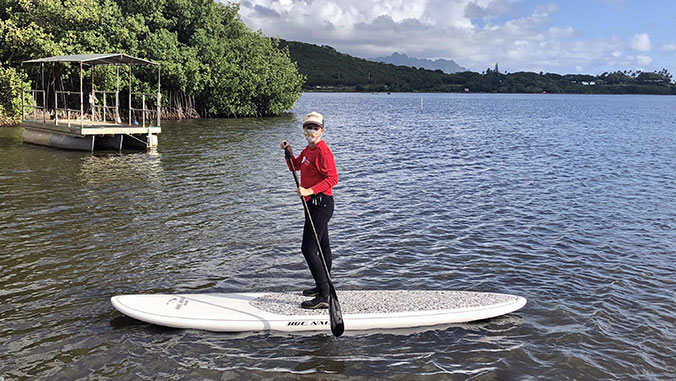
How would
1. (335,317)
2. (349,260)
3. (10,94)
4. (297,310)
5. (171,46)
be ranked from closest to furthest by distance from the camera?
(335,317) → (297,310) → (349,260) → (10,94) → (171,46)

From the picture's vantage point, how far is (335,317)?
7.13 meters

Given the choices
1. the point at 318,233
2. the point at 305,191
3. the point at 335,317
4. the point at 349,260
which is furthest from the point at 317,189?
the point at 349,260

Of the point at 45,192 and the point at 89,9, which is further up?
the point at 89,9

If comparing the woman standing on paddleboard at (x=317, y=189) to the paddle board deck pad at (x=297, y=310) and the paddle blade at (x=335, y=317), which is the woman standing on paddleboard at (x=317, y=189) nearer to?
the paddle board deck pad at (x=297, y=310)

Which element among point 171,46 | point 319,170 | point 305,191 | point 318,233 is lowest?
point 318,233

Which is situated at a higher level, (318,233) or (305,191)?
(305,191)

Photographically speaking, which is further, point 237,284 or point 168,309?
point 237,284

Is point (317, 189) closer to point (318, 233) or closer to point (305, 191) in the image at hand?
point (305, 191)

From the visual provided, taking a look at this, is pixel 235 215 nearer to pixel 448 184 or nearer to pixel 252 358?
pixel 252 358

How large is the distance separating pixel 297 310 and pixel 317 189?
6.39 feet

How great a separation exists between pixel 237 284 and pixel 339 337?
2.84 metres

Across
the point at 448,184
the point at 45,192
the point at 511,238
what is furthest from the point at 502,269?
the point at 45,192

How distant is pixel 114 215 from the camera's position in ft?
45.8

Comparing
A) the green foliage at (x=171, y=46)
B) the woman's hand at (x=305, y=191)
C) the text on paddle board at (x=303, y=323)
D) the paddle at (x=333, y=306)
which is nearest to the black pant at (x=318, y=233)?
the paddle at (x=333, y=306)
